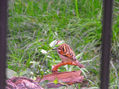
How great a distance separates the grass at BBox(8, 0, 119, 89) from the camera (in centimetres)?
249

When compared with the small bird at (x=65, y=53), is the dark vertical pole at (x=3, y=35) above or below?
above

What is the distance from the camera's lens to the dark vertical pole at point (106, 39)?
2.51 ft

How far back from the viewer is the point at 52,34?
2879 millimetres

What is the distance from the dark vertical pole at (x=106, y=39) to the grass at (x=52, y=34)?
133cm

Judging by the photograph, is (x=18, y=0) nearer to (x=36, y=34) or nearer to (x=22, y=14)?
(x=22, y=14)

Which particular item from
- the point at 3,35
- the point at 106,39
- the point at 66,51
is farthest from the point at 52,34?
the point at 3,35


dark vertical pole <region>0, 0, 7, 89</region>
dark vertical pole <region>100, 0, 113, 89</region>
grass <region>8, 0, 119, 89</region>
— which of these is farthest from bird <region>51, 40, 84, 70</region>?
dark vertical pole <region>0, 0, 7, 89</region>

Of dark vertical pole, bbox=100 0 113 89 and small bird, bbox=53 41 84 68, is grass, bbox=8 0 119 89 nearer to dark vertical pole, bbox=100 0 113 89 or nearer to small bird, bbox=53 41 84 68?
small bird, bbox=53 41 84 68

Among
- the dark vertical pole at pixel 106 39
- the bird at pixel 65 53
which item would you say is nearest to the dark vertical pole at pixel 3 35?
the dark vertical pole at pixel 106 39

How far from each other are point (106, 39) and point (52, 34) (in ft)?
6.85

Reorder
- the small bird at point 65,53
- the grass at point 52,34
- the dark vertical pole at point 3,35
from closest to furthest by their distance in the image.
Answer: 1. the dark vertical pole at point 3,35
2. the small bird at point 65,53
3. the grass at point 52,34

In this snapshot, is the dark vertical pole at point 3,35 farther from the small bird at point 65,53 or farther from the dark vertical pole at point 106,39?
the small bird at point 65,53

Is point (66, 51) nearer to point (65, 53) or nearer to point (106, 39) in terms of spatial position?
point (65, 53)

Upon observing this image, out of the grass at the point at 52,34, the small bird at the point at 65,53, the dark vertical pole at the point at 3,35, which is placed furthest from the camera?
the grass at the point at 52,34
